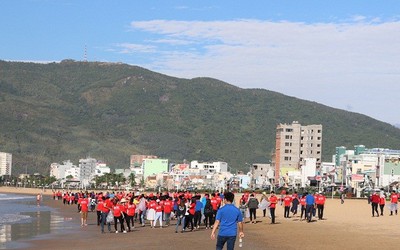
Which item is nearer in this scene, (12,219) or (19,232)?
(19,232)

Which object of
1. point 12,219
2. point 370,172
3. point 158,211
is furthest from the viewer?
point 370,172

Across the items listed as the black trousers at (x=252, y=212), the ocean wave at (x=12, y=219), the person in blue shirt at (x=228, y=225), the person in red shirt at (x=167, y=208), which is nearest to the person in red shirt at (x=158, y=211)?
the person in red shirt at (x=167, y=208)

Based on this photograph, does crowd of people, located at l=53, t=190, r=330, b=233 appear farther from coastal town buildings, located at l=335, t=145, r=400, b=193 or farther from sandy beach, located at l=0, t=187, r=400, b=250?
coastal town buildings, located at l=335, t=145, r=400, b=193

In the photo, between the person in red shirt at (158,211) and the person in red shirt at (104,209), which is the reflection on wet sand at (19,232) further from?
the person in red shirt at (158,211)

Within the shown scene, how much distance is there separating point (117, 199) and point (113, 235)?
5.14 metres

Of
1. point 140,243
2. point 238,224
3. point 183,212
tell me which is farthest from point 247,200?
point 238,224

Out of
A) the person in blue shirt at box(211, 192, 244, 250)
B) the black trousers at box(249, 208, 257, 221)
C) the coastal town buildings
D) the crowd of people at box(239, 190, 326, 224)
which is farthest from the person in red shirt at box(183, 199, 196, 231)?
the coastal town buildings

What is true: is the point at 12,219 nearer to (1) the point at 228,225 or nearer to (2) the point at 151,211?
(2) the point at 151,211

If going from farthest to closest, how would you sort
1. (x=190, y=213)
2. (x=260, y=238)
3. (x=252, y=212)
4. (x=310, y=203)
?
1. (x=252, y=212)
2. (x=310, y=203)
3. (x=190, y=213)
4. (x=260, y=238)

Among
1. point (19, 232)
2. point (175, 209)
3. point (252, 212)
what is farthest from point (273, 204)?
point (19, 232)

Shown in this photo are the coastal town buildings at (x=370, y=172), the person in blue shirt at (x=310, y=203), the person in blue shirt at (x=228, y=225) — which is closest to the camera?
the person in blue shirt at (x=228, y=225)

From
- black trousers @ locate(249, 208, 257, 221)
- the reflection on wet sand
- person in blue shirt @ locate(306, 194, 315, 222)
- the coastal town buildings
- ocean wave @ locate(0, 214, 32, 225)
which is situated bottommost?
ocean wave @ locate(0, 214, 32, 225)

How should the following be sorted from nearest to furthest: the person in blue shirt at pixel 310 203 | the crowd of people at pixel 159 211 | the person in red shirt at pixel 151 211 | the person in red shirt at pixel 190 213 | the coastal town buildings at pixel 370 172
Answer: the person in red shirt at pixel 190 213
the crowd of people at pixel 159 211
the person in red shirt at pixel 151 211
the person in blue shirt at pixel 310 203
the coastal town buildings at pixel 370 172

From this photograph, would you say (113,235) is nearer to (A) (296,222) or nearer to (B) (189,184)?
(A) (296,222)
